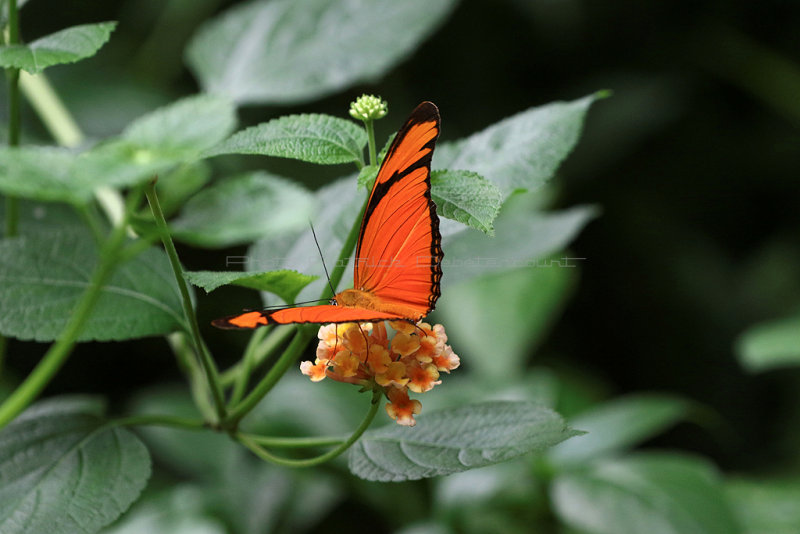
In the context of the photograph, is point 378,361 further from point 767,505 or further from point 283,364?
point 767,505

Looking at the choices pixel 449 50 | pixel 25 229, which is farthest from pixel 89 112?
pixel 449 50

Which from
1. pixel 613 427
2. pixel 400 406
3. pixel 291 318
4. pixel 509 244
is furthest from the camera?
pixel 613 427

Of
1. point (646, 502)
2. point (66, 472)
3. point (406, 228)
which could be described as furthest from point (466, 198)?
point (646, 502)

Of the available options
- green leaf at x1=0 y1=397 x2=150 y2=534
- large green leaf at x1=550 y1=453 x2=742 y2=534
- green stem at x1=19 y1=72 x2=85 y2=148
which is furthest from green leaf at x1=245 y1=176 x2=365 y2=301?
large green leaf at x1=550 y1=453 x2=742 y2=534

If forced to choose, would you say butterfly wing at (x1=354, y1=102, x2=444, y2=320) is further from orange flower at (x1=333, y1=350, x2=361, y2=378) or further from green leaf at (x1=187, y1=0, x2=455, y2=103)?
green leaf at (x1=187, y1=0, x2=455, y2=103)

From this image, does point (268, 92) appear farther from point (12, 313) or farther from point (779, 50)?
point (779, 50)

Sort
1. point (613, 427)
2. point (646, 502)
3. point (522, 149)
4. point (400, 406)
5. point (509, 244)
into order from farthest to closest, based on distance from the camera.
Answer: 1. point (613, 427)
2. point (646, 502)
3. point (509, 244)
4. point (522, 149)
5. point (400, 406)
